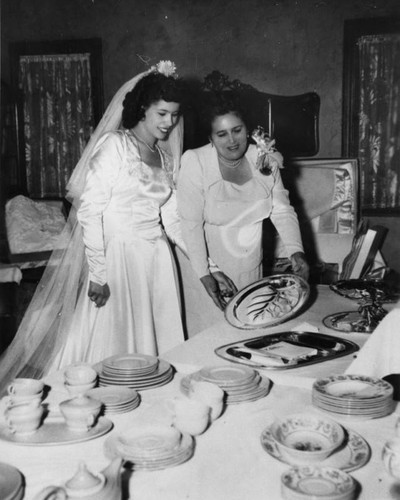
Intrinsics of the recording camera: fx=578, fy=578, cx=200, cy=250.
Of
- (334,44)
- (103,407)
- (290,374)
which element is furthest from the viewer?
(334,44)

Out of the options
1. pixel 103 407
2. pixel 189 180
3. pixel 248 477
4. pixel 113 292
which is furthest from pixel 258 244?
pixel 248 477

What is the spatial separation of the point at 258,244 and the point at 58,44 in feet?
14.0

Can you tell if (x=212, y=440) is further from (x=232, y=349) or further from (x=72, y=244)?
(x=72, y=244)

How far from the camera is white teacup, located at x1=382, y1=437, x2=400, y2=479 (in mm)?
1038

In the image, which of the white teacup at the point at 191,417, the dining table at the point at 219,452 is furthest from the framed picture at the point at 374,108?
the white teacup at the point at 191,417

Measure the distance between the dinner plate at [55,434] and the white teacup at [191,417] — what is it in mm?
169

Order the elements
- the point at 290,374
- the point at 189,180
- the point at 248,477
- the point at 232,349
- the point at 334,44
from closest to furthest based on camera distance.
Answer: the point at 248,477 < the point at 290,374 < the point at 232,349 < the point at 189,180 < the point at 334,44

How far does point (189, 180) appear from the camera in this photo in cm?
284

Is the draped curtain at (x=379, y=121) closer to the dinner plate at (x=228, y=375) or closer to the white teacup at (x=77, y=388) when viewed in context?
the dinner plate at (x=228, y=375)

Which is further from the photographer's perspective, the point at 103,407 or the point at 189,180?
the point at 189,180

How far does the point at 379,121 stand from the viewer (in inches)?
211

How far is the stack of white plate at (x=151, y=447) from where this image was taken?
1.10 metres

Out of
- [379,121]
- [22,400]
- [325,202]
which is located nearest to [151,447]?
[22,400]

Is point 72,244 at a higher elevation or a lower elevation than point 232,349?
higher
